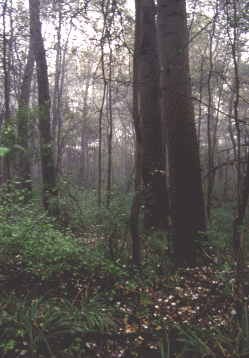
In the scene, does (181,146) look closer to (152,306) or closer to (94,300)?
(152,306)

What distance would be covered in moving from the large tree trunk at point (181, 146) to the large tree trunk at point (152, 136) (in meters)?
1.53

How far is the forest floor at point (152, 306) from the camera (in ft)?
8.11

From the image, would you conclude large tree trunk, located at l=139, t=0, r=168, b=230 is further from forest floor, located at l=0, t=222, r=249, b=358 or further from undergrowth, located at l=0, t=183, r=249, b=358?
forest floor, located at l=0, t=222, r=249, b=358

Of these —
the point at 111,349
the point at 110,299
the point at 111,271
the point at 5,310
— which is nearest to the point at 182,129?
the point at 111,271

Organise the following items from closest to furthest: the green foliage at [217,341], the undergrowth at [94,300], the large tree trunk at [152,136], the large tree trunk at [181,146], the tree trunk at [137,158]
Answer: the green foliage at [217,341] → the undergrowth at [94,300] → the tree trunk at [137,158] → the large tree trunk at [181,146] → the large tree trunk at [152,136]

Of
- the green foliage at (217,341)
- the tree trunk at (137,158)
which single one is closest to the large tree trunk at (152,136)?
the tree trunk at (137,158)

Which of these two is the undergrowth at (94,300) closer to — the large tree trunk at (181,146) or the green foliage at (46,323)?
the green foliage at (46,323)

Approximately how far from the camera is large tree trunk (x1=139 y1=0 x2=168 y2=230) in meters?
5.85

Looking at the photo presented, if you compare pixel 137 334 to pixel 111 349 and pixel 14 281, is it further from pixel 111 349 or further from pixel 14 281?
pixel 14 281

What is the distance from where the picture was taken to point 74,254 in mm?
3504

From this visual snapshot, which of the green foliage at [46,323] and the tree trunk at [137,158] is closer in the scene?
the green foliage at [46,323]

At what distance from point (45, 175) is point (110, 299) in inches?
208

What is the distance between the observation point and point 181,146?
13.4 feet

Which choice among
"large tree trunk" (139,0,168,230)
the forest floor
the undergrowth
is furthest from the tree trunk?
"large tree trunk" (139,0,168,230)
